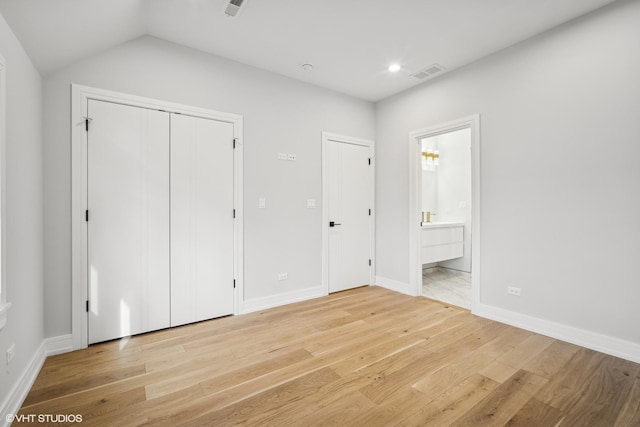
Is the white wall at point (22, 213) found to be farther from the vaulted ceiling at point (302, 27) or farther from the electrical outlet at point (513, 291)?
the electrical outlet at point (513, 291)

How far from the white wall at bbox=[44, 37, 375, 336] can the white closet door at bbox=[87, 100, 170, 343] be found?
182mm

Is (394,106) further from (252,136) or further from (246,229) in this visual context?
(246,229)

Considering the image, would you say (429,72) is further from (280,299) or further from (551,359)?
(280,299)

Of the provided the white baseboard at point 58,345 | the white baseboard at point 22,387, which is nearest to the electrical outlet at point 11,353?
the white baseboard at point 22,387

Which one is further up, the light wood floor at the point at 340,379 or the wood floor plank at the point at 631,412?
the light wood floor at the point at 340,379

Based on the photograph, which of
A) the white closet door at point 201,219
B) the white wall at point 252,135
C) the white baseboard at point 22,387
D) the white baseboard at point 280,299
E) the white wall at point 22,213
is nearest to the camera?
the white baseboard at point 22,387

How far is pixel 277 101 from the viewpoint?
3.59 metres

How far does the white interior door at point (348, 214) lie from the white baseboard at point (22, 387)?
2.96m

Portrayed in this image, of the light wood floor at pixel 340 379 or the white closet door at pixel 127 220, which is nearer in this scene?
the light wood floor at pixel 340 379

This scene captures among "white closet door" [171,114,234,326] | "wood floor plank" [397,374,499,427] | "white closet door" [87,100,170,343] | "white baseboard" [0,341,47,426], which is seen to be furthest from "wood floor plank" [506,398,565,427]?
"white closet door" [87,100,170,343]

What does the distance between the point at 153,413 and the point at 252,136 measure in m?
2.68

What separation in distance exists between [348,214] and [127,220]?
2.73 meters

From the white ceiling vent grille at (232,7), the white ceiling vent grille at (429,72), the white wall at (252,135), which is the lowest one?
the white wall at (252,135)

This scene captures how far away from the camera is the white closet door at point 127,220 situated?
2566 millimetres
